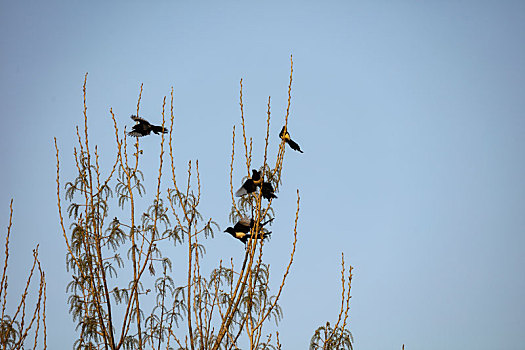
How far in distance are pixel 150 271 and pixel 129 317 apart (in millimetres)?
337

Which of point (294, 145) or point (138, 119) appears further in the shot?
point (138, 119)

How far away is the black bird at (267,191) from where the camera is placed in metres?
2.20

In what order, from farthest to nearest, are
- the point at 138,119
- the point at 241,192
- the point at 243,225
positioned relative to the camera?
the point at 138,119
the point at 241,192
the point at 243,225

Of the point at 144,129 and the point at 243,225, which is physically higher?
the point at 144,129

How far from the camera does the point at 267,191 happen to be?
7.27ft

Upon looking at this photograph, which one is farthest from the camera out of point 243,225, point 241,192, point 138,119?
point 138,119

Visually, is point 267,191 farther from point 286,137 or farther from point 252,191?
point 286,137

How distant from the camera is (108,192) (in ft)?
8.85

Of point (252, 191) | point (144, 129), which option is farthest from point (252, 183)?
point (144, 129)

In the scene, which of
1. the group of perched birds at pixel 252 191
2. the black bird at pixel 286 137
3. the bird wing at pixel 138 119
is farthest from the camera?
the bird wing at pixel 138 119

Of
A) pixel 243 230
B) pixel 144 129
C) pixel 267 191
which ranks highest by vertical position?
pixel 144 129

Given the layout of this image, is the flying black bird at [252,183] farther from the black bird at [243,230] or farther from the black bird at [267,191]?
the black bird at [243,230]

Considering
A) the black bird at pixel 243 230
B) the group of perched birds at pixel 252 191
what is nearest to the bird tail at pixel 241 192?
the group of perched birds at pixel 252 191

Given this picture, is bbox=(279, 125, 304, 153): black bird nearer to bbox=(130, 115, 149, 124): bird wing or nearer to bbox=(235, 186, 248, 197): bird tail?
bbox=(235, 186, 248, 197): bird tail
